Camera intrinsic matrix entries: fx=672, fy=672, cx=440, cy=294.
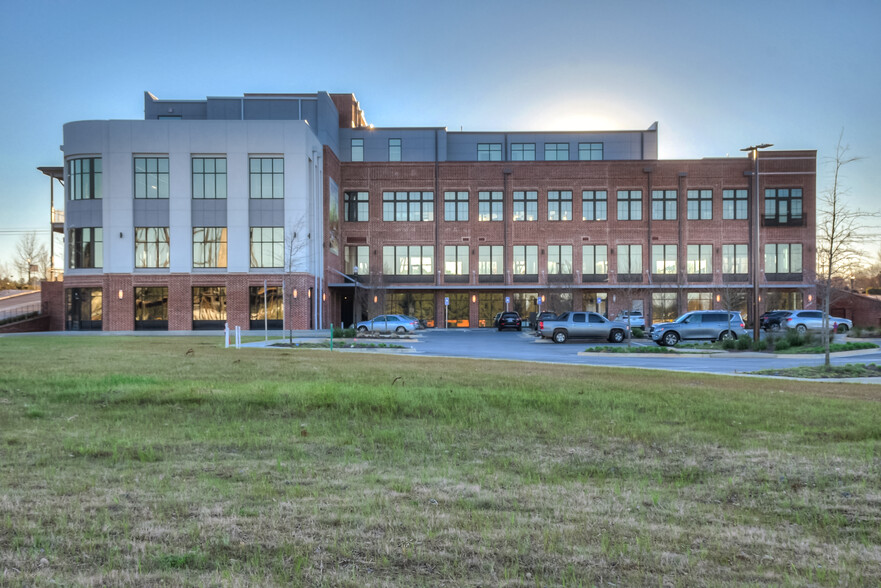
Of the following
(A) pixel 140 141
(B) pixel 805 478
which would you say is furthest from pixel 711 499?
(A) pixel 140 141

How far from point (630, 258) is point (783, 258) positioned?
1440 centimetres


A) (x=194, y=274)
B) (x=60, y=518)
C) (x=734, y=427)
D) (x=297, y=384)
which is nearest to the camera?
(x=60, y=518)

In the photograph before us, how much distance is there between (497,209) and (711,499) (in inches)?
2312

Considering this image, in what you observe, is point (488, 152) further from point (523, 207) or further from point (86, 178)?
point (86, 178)

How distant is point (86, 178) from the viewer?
5050 cm

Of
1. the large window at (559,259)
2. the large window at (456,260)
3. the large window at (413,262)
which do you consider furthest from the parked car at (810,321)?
the large window at (413,262)

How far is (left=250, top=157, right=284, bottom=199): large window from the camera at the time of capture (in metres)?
50.5

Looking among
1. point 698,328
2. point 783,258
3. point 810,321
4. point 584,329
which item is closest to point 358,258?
point 584,329

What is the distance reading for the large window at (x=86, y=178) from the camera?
50.3 metres

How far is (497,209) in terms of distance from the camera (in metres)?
63.5

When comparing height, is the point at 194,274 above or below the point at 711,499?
above

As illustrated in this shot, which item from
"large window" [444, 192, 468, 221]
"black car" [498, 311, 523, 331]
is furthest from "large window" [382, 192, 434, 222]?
"black car" [498, 311, 523, 331]

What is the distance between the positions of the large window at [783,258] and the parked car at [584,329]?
33559mm

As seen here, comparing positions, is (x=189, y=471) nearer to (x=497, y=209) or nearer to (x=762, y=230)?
(x=497, y=209)
